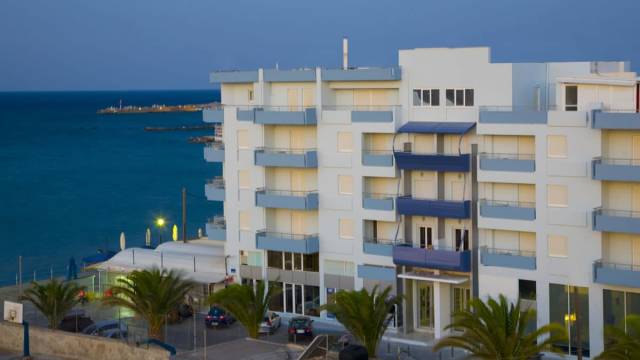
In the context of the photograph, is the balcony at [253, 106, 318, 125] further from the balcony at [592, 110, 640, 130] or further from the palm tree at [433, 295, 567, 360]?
the palm tree at [433, 295, 567, 360]

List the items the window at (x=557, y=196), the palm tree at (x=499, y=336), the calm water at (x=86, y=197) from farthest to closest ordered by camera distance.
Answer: the calm water at (x=86, y=197) < the window at (x=557, y=196) < the palm tree at (x=499, y=336)

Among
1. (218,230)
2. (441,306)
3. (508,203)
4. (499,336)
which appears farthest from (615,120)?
(218,230)

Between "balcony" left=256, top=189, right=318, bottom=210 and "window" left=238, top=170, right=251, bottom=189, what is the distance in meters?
0.92

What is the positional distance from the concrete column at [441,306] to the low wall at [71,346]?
37.0 feet

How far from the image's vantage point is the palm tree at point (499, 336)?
36656 mm

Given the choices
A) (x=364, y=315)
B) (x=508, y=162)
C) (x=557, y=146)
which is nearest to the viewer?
(x=364, y=315)

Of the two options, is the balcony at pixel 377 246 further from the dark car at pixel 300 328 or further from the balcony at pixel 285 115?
the balcony at pixel 285 115

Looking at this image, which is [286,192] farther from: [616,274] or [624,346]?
[624,346]

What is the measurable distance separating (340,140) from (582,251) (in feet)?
39.9

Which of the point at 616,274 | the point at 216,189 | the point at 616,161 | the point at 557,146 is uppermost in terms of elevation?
the point at 557,146

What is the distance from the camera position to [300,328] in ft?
152

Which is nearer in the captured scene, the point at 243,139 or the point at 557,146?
the point at 557,146

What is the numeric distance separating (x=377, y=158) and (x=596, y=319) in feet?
38.1

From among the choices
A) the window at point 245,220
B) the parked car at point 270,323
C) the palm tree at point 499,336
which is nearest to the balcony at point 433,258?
the parked car at point 270,323
